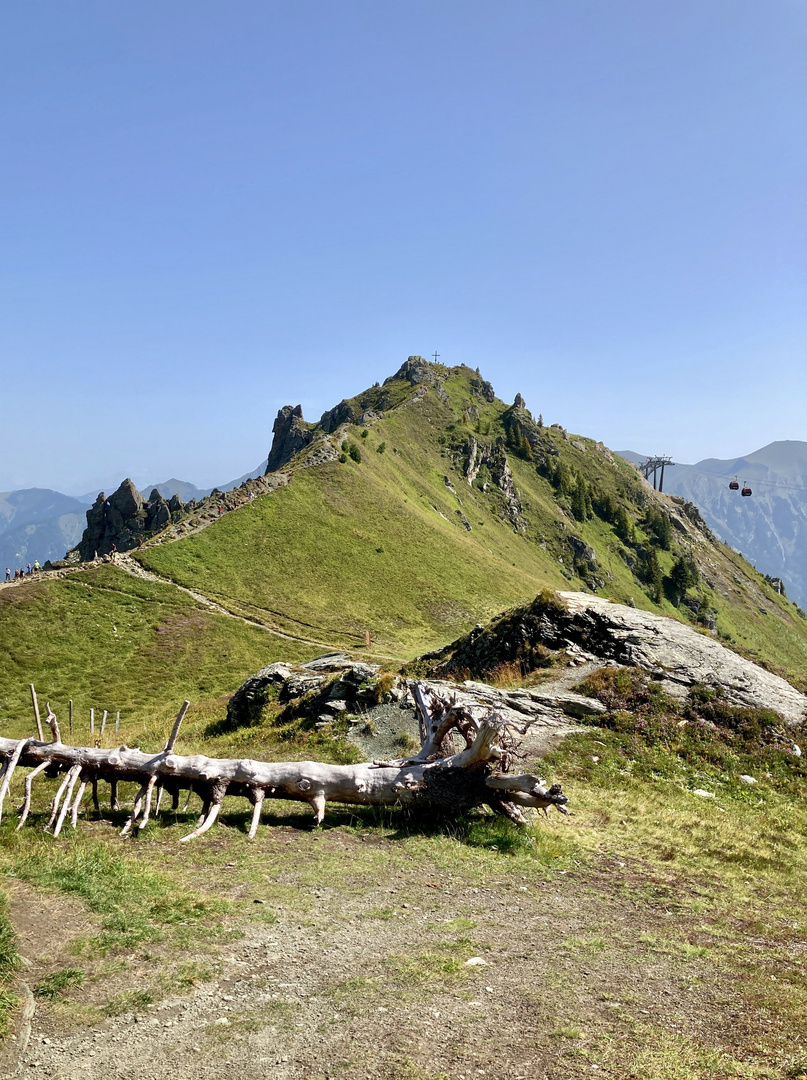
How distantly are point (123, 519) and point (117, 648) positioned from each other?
83.7 m

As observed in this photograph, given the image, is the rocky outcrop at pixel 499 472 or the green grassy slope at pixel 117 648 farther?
the rocky outcrop at pixel 499 472

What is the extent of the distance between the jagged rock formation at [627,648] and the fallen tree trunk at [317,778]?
13.4m

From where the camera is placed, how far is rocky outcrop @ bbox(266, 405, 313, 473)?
178125mm

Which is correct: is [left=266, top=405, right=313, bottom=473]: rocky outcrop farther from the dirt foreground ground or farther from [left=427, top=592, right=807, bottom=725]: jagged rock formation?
the dirt foreground ground

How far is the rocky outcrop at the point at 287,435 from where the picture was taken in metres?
178

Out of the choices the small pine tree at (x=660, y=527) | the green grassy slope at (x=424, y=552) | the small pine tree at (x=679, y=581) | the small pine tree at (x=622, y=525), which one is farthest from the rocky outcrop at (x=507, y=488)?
the small pine tree at (x=660, y=527)

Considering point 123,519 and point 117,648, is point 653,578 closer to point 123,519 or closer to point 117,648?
point 123,519

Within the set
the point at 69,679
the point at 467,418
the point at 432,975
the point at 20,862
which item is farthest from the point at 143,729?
the point at 467,418

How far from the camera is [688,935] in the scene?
403 inches

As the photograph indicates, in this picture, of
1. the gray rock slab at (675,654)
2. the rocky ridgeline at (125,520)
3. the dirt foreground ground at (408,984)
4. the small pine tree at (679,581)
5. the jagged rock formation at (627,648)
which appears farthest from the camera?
the small pine tree at (679,581)

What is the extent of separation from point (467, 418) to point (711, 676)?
159m

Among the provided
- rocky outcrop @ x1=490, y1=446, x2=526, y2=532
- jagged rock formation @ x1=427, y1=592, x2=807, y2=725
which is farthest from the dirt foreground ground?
rocky outcrop @ x1=490, y1=446, x2=526, y2=532

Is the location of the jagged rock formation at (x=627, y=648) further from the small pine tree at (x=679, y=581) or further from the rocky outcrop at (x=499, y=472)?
the small pine tree at (x=679, y=581)

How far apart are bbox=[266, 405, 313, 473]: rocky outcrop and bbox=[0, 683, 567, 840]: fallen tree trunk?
164 m
